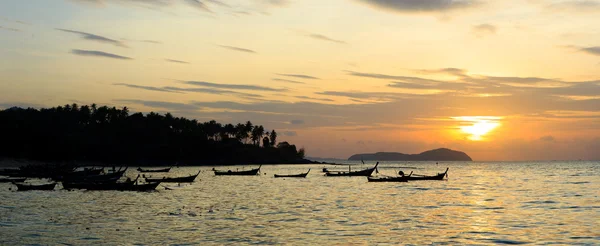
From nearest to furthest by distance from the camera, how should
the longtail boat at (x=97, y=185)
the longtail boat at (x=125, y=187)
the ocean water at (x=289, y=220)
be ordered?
the ocean water at (x=289, y=220) < the longtail boat at (x=125, y=187) < the longtail boat at (x=97, y=185)

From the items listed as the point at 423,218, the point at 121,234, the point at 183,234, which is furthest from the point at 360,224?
the point at 121,234

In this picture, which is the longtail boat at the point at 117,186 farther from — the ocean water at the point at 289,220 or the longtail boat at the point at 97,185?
the ocean water at the point at 289,220

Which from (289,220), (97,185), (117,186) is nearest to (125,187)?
(117,186)

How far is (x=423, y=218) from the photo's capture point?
1654 inches

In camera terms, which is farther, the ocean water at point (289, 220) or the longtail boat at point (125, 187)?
the longtail boat at point (125, 187)

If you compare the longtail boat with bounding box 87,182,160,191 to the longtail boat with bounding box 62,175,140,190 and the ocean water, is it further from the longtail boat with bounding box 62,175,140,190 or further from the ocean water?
the ocean water

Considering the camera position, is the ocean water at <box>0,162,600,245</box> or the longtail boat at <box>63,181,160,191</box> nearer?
the ocean water at <box>0,162,600,245</box>

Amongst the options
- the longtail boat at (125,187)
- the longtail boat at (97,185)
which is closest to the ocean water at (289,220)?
the longtail boat at (125,187)

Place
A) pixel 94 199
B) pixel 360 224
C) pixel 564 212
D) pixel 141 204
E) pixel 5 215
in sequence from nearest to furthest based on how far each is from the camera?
pixel 360 224 → pixel 5 215 → pixel 564 212 → pixel 141 204 → pixel 94 199

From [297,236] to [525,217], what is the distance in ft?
68.7

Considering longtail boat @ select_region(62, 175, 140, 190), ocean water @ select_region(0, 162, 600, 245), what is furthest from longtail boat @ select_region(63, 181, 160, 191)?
ocean water @ select_region(0, 162, 600, 245)

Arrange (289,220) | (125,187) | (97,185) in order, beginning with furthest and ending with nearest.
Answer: (97,185)
(125,187)
(289,220)

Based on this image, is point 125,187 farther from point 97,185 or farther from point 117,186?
point 97,185

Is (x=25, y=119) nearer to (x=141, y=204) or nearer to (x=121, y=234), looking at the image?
(x=141, y=204)
